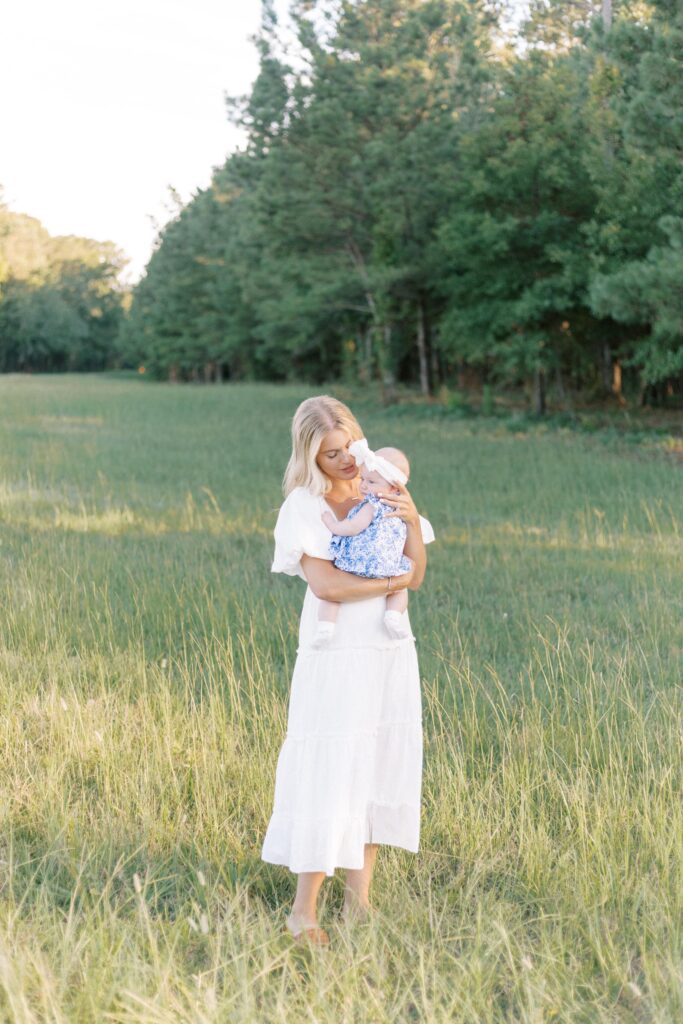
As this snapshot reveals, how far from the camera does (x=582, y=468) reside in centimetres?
1576

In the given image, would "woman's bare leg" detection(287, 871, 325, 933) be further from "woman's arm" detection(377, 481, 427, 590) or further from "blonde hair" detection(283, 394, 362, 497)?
"blonde hair" detection(283, 394, 362, 497)

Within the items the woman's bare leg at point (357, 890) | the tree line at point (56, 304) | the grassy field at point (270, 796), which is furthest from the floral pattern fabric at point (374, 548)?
the tree line at point (56, 304)

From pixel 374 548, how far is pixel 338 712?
50 centimetres

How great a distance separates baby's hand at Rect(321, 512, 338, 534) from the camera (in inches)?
127

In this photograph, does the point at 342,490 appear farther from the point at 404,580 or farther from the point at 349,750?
the point at 349,750

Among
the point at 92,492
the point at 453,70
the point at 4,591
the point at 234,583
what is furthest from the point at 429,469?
the point at 453,70

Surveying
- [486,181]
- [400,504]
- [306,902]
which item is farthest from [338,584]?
[486,181]

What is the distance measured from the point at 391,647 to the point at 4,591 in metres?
4.98

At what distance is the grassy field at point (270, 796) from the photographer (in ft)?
9.46

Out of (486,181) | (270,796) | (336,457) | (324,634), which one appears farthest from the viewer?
(486,181)

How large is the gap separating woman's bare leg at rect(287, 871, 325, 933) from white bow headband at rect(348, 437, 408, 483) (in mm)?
1210

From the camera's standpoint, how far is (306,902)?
3197 millimetres

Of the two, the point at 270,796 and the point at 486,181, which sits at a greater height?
the point at 486,181

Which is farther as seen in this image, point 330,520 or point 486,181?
point 486,181
